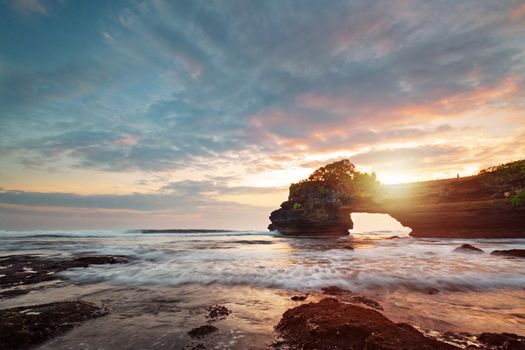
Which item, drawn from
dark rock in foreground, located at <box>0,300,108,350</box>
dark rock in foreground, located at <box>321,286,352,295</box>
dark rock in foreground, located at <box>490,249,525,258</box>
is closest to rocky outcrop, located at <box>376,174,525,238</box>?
dark rock in foreground, located at <box>490,249,525,258</box>

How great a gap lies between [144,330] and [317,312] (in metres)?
2.50

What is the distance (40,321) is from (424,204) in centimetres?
3257

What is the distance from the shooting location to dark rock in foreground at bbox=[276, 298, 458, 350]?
112 inches

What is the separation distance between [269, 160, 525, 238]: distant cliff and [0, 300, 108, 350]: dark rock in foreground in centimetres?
2976

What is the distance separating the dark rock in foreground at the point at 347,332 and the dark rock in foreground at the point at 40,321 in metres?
3.16

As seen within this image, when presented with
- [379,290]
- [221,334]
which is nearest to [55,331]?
[221,334]

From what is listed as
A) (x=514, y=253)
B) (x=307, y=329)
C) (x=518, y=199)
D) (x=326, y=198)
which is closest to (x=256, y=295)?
(x=307, y=329)

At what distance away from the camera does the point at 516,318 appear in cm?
441

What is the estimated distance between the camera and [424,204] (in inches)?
1154

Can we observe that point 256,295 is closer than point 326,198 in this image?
Yes

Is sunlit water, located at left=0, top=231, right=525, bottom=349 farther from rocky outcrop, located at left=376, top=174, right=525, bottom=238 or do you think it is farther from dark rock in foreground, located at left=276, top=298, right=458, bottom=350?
rocky outcrop, located at left=376, top=174, right=525, bottom=238

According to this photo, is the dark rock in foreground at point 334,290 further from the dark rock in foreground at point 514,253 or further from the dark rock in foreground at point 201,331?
the dark rock in foreground at point 514,253

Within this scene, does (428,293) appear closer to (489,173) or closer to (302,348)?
(302,348)

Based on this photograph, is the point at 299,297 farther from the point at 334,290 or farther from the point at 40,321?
the point at 40,321
